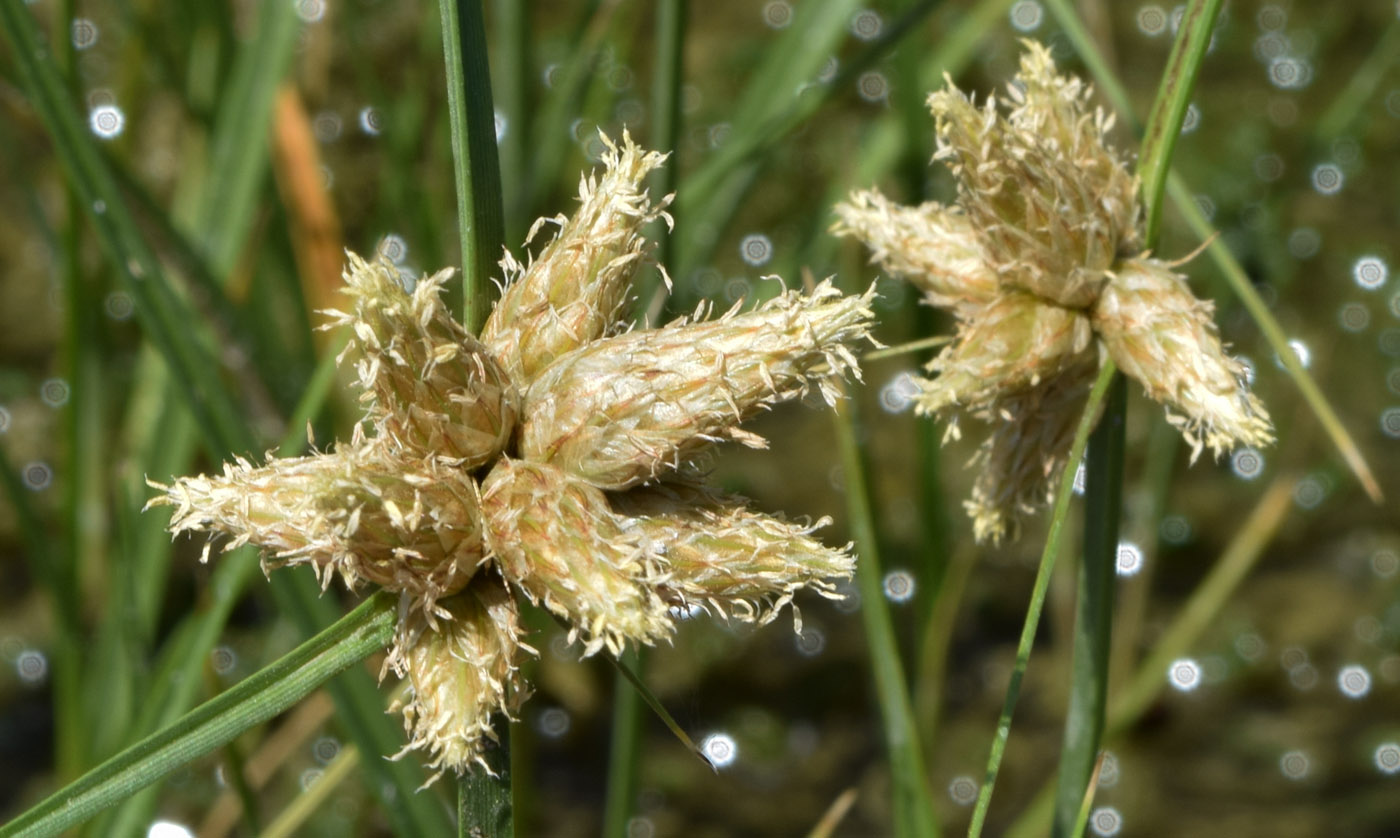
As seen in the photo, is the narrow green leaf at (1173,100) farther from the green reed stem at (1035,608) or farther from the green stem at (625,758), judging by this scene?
the green stem at (625,758)

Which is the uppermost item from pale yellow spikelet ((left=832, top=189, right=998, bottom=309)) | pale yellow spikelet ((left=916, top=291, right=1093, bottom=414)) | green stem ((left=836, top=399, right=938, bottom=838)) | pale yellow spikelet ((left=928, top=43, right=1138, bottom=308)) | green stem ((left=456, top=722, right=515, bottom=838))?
pale yellow spikelet ((left=928, top=43, right=1138, bottom=308))

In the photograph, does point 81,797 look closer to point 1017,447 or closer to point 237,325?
point 1017,447

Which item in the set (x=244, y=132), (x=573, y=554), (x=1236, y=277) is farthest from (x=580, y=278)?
(x=244, y=132)

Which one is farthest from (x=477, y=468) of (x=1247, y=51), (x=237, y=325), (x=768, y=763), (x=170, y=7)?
(x=1247, y=51)

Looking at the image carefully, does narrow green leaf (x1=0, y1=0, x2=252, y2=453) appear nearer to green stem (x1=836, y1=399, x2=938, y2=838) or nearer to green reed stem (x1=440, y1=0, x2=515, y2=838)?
green reed stem (x1=440, y1=0, x2=515, y2=838)

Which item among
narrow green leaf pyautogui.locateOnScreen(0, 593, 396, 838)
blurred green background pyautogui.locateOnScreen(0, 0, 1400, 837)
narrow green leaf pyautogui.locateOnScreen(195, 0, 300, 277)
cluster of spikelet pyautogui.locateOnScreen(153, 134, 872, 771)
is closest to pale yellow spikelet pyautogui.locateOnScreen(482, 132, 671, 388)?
cluster of spikelet pyautogui.locateOnScreen(153, 134, 872, 771)
